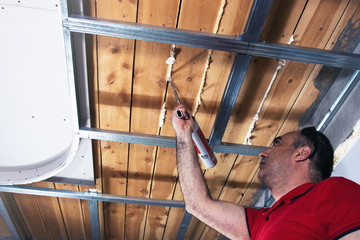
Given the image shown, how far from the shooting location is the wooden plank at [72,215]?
2.09m

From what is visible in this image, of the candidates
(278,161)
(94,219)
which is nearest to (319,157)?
(278,161)

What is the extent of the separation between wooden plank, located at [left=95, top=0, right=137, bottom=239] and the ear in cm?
95

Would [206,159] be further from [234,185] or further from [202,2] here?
[234,185]

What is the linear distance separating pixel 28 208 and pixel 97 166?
1.04 metres

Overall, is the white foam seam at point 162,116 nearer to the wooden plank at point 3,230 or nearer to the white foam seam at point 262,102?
the white foam seam at point 262,102

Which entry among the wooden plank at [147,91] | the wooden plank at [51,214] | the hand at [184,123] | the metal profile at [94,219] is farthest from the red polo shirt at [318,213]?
the wooden plank at [51,214]

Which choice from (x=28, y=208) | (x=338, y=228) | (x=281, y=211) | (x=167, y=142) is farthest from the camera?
(x=28, y=208)

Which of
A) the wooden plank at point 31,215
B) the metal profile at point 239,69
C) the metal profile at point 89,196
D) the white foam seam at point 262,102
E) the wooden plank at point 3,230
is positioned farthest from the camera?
the wooden plank at point 3,230

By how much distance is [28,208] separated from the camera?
2381 millimetres

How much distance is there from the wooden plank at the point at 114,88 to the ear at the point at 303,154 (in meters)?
0.95

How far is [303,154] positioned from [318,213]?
0.37 meters

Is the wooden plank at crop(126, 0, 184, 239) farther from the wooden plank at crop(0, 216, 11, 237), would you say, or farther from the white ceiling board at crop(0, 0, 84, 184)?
the wooden plank at crop(0, 216, 11, 237)

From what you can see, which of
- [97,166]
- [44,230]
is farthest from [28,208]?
[97,166]

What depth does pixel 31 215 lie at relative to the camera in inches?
96.6
